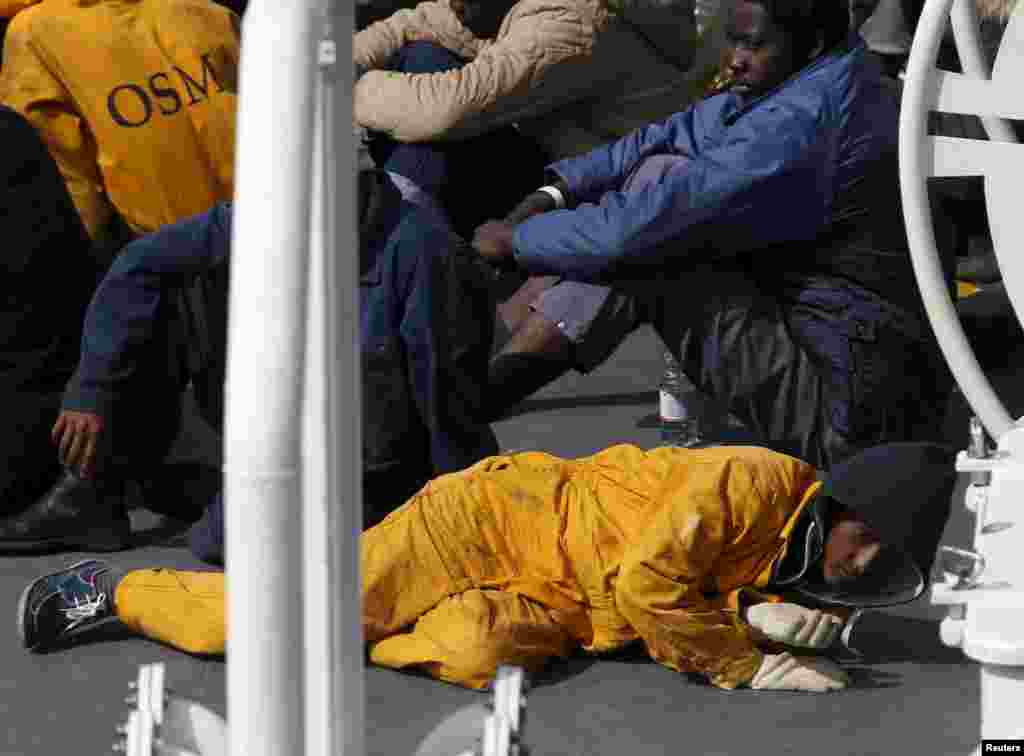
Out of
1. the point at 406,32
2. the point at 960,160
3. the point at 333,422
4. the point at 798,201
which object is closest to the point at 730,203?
the point at 798,201

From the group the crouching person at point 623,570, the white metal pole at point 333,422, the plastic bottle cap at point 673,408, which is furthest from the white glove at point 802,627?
the white metal pole at point 333,422

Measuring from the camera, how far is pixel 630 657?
10.1 feet

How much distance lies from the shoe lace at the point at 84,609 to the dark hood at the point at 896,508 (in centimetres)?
121

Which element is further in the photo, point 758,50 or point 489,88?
point 489,88

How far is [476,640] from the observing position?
295 cm

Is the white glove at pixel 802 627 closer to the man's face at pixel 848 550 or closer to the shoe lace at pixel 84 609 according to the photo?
the man's face at pixel 848 550

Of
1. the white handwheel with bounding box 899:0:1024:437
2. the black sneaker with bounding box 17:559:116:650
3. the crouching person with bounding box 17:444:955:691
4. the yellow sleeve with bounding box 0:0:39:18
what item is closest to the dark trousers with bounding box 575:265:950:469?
the crouching person with bounding box 17:444:955:691

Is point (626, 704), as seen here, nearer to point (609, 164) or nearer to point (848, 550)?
point (848, 550)

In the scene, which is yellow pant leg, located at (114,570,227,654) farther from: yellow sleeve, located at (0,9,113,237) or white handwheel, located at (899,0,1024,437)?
white handwheel, located at (899,0,1024,437)

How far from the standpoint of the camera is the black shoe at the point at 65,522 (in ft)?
11.8

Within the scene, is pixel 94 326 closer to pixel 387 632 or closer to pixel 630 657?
pixel 387 632

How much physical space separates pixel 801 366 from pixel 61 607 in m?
1.55

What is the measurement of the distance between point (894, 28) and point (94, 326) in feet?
10.0
